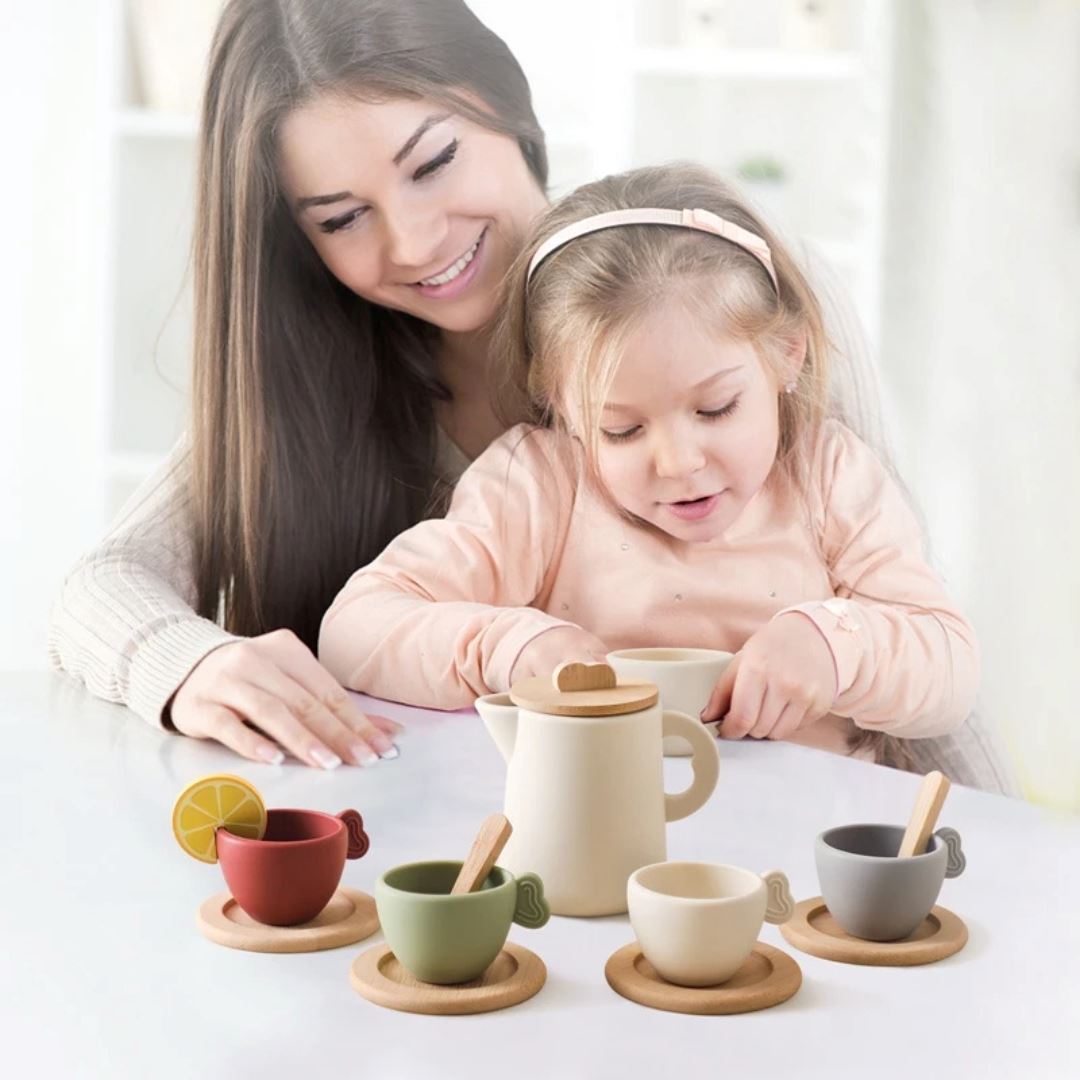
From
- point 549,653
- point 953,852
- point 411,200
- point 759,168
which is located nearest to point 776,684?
point 549,653

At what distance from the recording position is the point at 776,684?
108cm

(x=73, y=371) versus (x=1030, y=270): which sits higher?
(x=1030, y=270)

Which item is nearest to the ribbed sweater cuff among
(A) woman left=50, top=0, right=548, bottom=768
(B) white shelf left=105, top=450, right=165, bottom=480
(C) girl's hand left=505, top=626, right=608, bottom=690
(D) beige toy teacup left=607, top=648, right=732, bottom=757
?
(A) woman left=50, top=0, right=548, bottom=768

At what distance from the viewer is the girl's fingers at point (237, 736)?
104 centimetres

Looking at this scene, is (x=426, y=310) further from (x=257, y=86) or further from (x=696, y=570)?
(x=696, y=570)

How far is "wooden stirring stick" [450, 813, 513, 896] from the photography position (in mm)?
628

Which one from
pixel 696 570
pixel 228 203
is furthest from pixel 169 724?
pixel 228 203

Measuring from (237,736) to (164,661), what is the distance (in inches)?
5.5

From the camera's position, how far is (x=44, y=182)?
2.77 m

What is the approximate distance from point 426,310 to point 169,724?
59 centimetres

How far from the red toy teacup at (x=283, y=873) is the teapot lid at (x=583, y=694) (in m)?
0.11

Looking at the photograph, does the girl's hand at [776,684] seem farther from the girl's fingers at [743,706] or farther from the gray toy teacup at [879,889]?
the gray toy teacup at [879,889]

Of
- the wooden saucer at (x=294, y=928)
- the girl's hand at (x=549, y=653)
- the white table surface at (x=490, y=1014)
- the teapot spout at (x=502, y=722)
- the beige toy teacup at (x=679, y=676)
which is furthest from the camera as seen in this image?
the girl's hand at (x=549, y=653)

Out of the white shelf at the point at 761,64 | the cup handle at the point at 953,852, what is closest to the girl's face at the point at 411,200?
the cup handle at the point at 953,852
